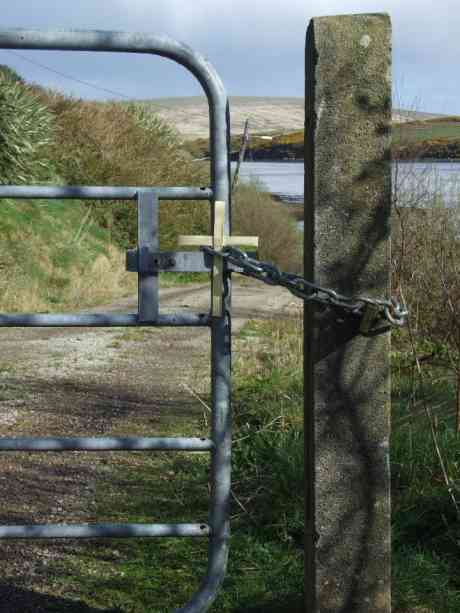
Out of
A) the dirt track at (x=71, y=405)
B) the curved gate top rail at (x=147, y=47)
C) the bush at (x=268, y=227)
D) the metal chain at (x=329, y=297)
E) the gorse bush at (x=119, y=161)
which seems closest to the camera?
the metal chain at (x=329, y=297)

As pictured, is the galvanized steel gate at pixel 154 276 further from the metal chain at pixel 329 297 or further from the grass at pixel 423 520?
the grass at pixel 423 520

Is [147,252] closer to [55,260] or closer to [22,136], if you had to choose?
[55,260]

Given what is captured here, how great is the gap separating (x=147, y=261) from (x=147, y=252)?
1.0 inches

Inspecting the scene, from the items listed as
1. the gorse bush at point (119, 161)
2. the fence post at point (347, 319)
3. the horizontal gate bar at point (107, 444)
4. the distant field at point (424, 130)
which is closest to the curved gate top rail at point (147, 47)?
the fence post at point (347, 319)

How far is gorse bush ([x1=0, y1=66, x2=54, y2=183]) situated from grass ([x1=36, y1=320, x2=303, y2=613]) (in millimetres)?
13518

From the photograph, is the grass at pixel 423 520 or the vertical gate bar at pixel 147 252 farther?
the grass at pixel 423 520

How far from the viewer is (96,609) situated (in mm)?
3457

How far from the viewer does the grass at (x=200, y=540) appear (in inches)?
140

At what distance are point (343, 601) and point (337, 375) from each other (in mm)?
634

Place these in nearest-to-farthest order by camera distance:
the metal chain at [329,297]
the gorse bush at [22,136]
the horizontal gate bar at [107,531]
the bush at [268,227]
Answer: the metal chain at [329,297]
the horizontal gate bar at [107,531]
the gorse bush at [22,136]
the bush at [268,227]

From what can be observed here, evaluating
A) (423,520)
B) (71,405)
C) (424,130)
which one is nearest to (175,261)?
(423,520)

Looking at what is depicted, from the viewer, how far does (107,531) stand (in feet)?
9.87

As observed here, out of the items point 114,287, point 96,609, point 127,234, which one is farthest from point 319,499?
point 127,234

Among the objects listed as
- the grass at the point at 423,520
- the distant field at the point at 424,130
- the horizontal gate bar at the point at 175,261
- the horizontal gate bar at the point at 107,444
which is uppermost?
the distant field at the point at 424,130
